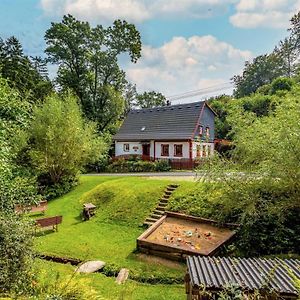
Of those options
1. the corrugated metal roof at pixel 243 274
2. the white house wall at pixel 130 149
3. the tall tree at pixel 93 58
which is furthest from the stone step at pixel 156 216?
the tall tree at pixel 93 58

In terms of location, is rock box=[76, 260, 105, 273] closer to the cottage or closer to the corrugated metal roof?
the corrugated metal roof

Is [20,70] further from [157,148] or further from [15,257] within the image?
[15,257]

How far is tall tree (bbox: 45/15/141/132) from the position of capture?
130 ft

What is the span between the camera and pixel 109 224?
49.1ft

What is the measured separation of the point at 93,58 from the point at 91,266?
111 feet

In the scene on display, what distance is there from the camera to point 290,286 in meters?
5.04

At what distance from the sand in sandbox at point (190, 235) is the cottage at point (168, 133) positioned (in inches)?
619

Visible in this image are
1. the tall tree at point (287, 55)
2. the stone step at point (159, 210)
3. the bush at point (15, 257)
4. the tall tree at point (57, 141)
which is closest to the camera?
the bush at point (15, 257)

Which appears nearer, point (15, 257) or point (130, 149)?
point (15, 257)

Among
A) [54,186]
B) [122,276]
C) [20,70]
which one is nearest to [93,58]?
[20,70]

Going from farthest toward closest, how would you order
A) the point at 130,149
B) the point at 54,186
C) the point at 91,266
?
1. the point at 130,149
2. the point at 54,186
3. the point at 91,266

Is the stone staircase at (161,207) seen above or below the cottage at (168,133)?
below

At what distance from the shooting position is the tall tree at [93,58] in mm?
39594

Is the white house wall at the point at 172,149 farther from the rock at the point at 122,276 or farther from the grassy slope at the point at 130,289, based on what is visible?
the grassy slope at the point at 130,289
